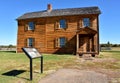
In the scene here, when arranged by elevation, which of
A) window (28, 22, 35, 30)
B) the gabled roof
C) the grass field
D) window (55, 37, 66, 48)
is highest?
the gabled roof

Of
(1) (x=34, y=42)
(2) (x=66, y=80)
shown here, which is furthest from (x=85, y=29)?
(2) (x=66, y=80)

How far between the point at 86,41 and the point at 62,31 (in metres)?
3.87

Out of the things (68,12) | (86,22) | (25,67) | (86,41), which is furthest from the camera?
(68,12)

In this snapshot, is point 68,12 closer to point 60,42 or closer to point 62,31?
point 62,31

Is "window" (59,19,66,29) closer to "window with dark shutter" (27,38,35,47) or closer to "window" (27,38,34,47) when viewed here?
"window with dark shutter" (27,38,35,47)

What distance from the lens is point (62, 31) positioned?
83.9ft

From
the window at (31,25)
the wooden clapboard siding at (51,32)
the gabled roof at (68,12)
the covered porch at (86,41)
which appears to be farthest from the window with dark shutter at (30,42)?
the covered porch at (86,41)

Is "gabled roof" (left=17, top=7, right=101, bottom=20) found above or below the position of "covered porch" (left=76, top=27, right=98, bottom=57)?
above

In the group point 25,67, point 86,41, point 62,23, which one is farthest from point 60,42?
point 25,67

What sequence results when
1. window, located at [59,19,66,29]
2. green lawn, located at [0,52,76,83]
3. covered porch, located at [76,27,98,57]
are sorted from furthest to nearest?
window, located at [59,19,66,29], covered porch, located at [76,27,98,57], green lawn, located at [0,52,76,83]

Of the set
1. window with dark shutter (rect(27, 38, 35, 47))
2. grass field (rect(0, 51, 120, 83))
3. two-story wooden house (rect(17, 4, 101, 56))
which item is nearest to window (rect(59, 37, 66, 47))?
A: two-story wooden house (rect(17, 4, 101, 56))

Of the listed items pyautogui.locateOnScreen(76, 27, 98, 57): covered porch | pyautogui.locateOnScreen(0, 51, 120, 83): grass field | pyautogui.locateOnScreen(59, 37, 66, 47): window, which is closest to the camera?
pyautogui.locateOnScreen(0, 51, 120, 83): grass field

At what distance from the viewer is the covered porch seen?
22773mm

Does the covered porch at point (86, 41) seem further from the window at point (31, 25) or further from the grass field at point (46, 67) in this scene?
the grass field at point (46, 67)
